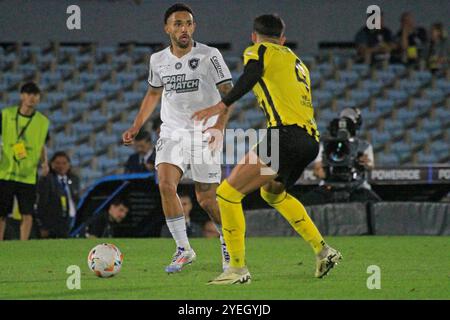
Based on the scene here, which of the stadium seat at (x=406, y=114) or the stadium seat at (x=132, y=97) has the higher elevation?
the stadium seat at (x=132, y=97)

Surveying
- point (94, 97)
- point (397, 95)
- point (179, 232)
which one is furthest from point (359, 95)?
point (179, 232)

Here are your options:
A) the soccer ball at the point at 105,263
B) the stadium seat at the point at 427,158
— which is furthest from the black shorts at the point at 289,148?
the stadium seat at the point at 427,158

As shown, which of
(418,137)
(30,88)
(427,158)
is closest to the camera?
(30,88)

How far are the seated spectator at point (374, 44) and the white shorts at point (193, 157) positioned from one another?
511 inches

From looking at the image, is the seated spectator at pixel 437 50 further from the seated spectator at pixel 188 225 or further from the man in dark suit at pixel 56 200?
the man in dark suit at pixel 56 200

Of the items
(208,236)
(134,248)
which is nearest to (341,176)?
(208,236)

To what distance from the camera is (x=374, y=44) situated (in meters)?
21.9

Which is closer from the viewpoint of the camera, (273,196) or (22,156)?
(273,196)

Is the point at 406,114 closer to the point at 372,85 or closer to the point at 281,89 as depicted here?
the point at 372,85

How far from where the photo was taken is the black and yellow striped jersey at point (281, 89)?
762 cm

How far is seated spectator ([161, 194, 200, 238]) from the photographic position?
44.2 ft

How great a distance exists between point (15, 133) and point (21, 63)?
7.84 m

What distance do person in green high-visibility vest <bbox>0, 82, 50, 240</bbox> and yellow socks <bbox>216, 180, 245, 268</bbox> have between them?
19.4 feet

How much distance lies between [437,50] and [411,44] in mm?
535
